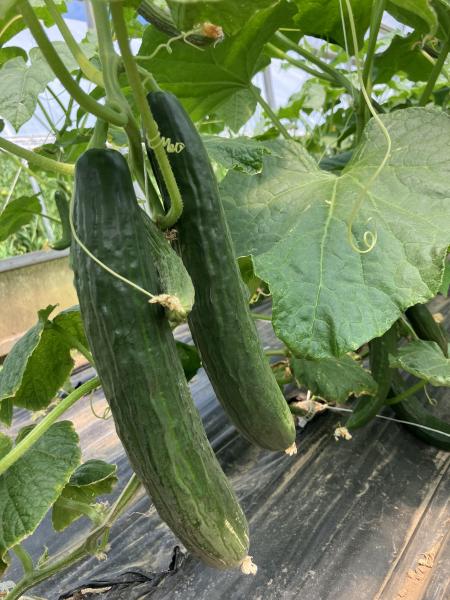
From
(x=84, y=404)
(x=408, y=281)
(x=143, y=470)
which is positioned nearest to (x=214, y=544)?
(x=143, y=470)

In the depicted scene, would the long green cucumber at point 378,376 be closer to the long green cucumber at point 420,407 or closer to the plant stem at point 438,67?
the long green cucumber at point 420,407

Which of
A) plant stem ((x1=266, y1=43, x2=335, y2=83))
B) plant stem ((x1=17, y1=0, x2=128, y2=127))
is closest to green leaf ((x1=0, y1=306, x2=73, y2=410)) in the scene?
plant stem ((x1=17, y1=0, x2=128, y2=127))

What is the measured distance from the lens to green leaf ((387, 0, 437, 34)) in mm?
868

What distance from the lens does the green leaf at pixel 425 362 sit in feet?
3.66

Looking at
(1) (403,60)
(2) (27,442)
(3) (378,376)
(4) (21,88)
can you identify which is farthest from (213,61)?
(2) (27,442)

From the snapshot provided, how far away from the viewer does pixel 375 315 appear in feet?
2.74

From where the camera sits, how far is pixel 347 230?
3.02 feet

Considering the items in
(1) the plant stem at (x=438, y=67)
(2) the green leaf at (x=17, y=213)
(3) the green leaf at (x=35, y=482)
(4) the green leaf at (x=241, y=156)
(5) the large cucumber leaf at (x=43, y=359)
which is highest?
(2) the green leaf at (x=17, y=213)

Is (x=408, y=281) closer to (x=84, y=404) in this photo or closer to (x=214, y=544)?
(x=214, y=544)

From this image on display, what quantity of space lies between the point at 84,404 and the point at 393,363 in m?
1.27

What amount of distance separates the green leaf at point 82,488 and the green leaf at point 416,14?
3.44ft

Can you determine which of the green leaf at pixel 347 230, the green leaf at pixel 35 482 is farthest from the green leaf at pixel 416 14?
the green leaf at pixel 35 482

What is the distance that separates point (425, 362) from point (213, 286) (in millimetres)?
614

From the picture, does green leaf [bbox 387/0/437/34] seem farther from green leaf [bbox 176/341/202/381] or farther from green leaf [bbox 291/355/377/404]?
green leaf [bbox 176/341/202/381]
